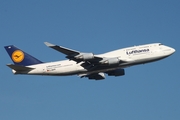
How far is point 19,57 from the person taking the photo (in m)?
67.7

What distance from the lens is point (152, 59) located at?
62.6m

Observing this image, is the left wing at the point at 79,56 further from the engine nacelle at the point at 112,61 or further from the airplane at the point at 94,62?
the engine nacelle at the point at 112,61

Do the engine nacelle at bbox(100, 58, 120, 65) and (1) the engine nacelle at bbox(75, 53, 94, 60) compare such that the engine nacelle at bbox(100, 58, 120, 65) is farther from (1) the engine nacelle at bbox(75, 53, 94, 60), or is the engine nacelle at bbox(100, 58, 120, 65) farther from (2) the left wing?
(1) the engine nacelle at bbox(75, 53, 94, 60)

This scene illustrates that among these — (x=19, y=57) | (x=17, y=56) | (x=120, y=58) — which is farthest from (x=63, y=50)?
(x=17, y=56)

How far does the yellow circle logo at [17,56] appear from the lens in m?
67.4

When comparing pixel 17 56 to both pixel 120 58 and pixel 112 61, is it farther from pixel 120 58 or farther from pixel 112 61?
pixel 120 58

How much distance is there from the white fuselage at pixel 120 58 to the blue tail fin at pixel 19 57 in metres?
1.65

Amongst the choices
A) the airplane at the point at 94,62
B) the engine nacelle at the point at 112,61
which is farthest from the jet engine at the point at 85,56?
the engine nacelle at the point at 112,61

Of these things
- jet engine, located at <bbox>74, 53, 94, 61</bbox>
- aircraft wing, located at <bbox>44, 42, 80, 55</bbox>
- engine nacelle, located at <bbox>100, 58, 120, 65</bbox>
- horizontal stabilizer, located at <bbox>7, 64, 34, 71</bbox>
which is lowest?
engine nacelle, located at <bbox>100, 58, 120, 65</bbox>

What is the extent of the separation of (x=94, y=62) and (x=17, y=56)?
14.0 m

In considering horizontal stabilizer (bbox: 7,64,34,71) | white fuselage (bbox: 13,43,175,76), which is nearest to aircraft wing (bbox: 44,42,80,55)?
white fuselage (bbox: 13,43,175,76)

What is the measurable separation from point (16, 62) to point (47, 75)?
636 cm

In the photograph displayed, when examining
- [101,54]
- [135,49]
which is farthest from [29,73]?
[135,49]

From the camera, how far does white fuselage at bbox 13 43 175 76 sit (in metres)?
62.2
